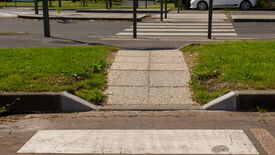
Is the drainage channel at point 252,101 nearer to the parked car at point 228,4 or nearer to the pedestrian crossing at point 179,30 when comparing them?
the pedestrian crossing at point 179,30

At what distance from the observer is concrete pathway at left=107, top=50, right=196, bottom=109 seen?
21.2ft

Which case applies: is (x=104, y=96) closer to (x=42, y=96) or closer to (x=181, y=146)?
(x=42, y=96)

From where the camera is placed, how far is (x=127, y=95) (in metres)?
6.62

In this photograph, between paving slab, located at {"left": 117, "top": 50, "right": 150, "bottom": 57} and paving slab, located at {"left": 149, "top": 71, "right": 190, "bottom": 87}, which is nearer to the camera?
paving slab, located at {"left": 149, "top": 71, "right": 190, "bottom": 87}

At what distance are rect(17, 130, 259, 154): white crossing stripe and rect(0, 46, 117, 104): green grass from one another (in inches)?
53.6

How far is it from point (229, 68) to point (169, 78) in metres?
1.07

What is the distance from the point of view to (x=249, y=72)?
→ 23.1ft

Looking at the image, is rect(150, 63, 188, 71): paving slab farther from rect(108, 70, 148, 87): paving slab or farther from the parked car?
the parked car

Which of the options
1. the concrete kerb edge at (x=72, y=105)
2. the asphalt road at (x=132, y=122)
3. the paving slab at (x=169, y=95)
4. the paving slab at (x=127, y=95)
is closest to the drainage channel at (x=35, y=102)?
the concrete kerb edge at (x=72, y=105)

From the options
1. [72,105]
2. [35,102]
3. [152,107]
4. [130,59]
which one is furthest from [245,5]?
[35,102]

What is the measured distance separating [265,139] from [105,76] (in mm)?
3437

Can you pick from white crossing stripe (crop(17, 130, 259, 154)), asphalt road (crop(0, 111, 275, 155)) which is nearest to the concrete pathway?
asphalt road (crop(0, 111, 275, 155))

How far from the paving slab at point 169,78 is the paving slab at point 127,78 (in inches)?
5.4

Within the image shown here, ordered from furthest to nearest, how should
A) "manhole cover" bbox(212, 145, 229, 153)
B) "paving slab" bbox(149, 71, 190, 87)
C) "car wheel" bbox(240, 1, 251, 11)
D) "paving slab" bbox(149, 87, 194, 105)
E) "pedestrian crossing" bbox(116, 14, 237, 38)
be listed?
"car wheel" bbox(240, 1, 251, 11) < "pedestrian crossing" bbox(116, 14, 237, 38) < "paving slab" bbox(149, 71, 190, 87) < "paving slab" bbox(149, 87, 194, 105) < "manhole cover" bbox(212, 145, 229, 153)
